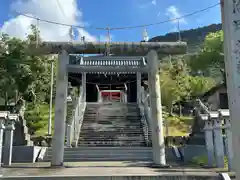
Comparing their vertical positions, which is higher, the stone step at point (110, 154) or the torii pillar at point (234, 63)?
the torii pillar at point (234, 63)

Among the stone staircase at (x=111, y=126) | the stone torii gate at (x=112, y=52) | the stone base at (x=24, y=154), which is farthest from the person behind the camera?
the stone staircase at (x=111, y=126)

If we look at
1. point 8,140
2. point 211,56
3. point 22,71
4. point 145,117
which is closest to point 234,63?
point 8,140

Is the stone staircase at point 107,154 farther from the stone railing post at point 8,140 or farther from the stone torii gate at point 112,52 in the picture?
the stone torii gate at point 112,52

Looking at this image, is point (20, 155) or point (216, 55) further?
point (216, 55)

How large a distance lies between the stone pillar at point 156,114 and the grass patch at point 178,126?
475 inches

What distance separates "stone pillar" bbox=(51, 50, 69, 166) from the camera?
11117 mm

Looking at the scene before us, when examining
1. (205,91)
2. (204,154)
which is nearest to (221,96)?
(205,91)

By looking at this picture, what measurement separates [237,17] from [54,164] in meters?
8.53

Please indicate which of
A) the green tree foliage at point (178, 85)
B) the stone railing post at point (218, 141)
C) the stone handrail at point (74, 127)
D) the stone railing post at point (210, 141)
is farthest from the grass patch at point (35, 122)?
the stone railing post at point (218, 141)

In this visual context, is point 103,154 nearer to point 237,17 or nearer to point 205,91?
point 237,17

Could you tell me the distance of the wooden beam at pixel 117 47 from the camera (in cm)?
1197

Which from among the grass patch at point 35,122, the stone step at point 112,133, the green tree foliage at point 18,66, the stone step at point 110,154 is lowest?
the stone step at point 110,154

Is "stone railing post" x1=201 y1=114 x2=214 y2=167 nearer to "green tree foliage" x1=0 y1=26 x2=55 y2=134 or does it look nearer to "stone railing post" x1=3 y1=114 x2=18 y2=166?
"stone railing post" x1=3 y1=114 x2=18 y2=166

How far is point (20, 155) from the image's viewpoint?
14578mm
